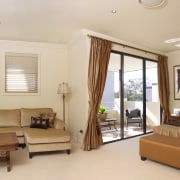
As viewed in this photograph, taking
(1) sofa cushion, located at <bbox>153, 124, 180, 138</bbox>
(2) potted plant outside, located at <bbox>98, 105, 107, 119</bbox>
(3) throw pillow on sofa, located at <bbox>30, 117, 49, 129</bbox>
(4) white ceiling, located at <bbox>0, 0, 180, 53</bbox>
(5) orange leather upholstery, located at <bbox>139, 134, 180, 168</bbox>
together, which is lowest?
(5) orange leather upholstery, located at <bbox>139, 134, 180, 168</bbox>

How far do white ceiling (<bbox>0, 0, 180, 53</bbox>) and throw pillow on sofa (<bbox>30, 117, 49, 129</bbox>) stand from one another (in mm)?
2024

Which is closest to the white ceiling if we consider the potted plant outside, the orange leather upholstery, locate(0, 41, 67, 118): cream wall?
locate(0, 41, 67, 118): cream wall

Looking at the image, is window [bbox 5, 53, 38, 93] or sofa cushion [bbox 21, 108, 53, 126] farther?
window [bbox 5, 53, 38, 93]

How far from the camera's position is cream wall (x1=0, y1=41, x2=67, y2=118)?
531 centimetres

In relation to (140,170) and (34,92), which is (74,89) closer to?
(34,92)

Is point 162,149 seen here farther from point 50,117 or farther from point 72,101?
point 72,101

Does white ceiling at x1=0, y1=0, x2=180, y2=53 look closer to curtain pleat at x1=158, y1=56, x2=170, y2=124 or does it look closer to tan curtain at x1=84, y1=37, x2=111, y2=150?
tan curtain at x1=84, y1=37, x2=111, y2=150

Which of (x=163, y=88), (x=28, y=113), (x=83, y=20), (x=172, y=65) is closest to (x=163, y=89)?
(x=163, y=88)

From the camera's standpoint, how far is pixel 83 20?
3.93m

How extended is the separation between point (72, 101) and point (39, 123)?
1.13 metres

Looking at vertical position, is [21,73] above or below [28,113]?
above

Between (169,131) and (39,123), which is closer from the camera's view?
(169,131)

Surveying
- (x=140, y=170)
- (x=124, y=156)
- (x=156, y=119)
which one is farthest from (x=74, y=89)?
(x=156, y=119)

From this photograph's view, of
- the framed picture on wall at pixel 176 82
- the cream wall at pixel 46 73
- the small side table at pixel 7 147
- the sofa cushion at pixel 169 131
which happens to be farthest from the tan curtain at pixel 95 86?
the framed picture on wall at pixel 176 82
